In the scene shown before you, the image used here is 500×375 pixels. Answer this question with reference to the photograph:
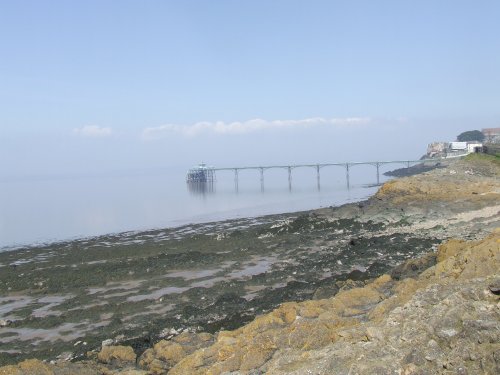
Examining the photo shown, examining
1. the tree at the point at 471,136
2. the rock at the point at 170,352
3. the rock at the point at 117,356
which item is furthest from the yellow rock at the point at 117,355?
the tree at the point at 471,136

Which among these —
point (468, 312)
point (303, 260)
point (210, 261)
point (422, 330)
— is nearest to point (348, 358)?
point (422, 330)

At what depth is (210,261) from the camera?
998 inches

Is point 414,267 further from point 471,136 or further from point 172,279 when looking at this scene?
point 471,136

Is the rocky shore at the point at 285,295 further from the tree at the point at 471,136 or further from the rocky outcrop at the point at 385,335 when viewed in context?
the tree at the point at 471,136

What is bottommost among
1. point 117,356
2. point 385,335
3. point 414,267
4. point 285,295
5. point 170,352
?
point 285,295

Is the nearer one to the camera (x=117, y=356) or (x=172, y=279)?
(x=117, y=356)

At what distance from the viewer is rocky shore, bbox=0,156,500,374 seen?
700 cm

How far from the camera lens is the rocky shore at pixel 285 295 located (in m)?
7.00

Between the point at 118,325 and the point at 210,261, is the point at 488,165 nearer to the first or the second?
the point at 210,261

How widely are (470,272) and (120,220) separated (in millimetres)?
48711

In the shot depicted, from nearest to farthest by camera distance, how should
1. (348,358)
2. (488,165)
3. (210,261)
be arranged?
(348,358), (210,261), (488,165)

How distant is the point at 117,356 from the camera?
35.0 ft

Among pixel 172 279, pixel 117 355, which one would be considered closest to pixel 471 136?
pixel 172 279

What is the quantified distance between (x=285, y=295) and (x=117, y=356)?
678 centimetres
